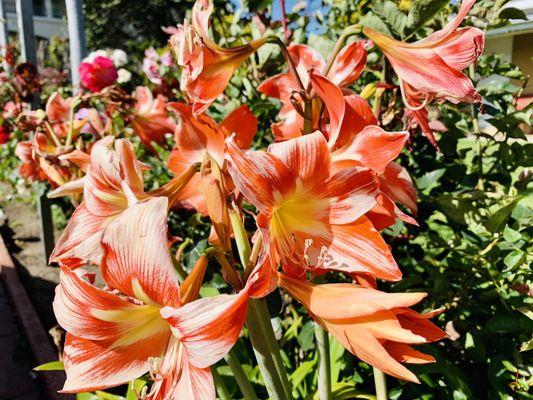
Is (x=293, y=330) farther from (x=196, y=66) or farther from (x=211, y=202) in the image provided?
(x=196, y=66)

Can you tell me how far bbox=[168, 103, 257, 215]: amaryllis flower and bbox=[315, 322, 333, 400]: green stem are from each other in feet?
1.18

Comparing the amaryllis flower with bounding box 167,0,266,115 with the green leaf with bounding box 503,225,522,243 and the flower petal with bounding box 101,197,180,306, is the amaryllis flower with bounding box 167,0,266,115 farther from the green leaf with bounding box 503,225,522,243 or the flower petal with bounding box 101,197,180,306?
the green leaf with bounding box 503,225,522,243

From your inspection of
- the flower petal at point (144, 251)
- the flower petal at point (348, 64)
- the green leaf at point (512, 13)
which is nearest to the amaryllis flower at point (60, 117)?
the flower petal at point (348, 64)

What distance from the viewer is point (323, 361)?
102 centimetres

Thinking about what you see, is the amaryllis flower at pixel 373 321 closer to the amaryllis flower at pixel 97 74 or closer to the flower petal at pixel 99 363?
the flower petal at pixel 99 363

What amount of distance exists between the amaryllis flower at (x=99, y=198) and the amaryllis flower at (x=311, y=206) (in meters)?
0.23

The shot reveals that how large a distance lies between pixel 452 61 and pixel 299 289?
461mm

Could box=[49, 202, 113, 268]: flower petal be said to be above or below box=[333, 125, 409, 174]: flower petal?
below

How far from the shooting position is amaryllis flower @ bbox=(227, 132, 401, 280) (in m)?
0.67

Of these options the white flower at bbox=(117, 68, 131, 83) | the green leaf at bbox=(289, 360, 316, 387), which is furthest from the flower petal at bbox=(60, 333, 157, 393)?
the white flower at bbox=(117, 68, 131, 83)

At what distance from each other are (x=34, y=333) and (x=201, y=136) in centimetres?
207

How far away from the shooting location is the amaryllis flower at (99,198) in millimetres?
793

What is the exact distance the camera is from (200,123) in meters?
0.96

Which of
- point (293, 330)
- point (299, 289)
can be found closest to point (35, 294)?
point (293, 330)
